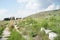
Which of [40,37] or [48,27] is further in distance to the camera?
[48,27]

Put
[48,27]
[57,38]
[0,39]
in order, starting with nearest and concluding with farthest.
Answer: [57,38] < [0,39] < [48,27]

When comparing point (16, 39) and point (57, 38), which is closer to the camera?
point (16, 39)

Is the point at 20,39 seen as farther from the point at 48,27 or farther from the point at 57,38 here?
the point at 48,27

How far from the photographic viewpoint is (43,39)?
37.4 feet

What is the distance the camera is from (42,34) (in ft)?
37.3

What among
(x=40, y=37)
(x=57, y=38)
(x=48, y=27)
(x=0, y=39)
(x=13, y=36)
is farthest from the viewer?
(x=48, y=27)

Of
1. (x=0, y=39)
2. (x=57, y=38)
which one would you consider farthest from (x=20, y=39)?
(x=0, y=39)

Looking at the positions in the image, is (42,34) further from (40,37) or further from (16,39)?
(16,39)

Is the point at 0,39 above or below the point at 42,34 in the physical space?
below

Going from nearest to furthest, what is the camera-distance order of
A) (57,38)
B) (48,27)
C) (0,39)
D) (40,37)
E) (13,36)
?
(13,36), (40,37), (57,38), (0,39), (48,27)

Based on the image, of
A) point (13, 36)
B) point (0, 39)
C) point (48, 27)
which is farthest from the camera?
point (48, 27)

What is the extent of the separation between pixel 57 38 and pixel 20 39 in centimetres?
369

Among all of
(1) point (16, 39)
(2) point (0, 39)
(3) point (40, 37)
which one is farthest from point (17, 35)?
(2) point (0, 39)

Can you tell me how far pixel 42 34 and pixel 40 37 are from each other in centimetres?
36
